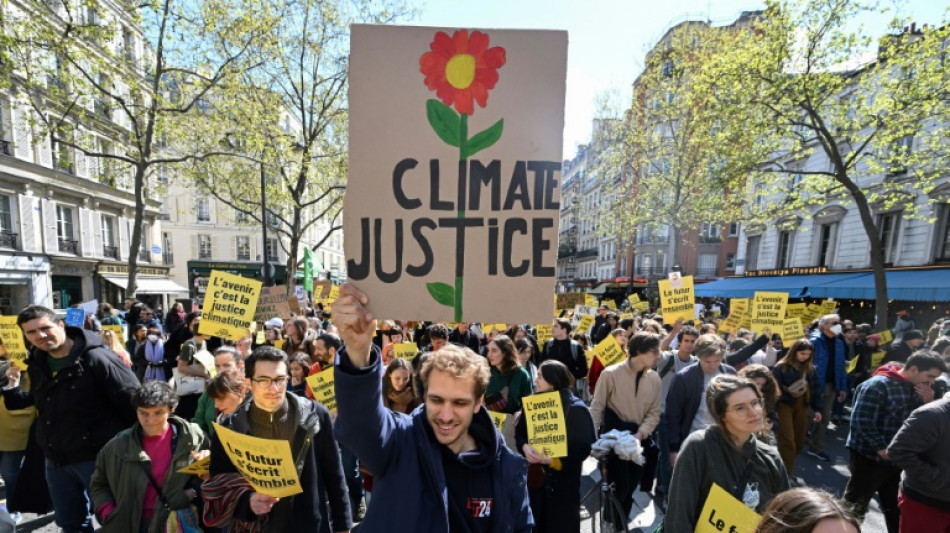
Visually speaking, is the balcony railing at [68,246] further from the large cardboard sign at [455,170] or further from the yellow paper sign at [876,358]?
the yellow paper sign at [876,358]

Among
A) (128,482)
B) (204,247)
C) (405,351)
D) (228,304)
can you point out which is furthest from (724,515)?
(204,247)

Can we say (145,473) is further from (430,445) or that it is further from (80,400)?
(430,445)

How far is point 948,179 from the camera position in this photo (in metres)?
15.0

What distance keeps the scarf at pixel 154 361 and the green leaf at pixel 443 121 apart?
6.64 meters

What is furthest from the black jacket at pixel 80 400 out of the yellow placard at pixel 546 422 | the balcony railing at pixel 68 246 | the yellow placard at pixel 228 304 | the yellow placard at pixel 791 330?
the balcony railing at pixel 68 246

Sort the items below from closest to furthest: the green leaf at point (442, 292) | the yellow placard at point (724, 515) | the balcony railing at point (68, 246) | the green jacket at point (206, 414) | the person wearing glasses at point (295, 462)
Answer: the green leaf at point (442, 292), the yellow placard at point (724, 515), the person wearing glasses at point (295, 462), the green jacket at point (206, 414), the balcony railing at point (68, 246)

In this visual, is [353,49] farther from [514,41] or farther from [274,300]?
[274,300]

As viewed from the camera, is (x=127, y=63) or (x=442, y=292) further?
(x=127, y=63)

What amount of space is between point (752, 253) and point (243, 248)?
38155mm

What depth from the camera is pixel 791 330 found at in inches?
258

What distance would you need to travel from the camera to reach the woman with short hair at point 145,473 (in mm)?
2543

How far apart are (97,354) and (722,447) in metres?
4.22

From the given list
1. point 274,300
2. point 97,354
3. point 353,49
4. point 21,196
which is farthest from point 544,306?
point 21,196

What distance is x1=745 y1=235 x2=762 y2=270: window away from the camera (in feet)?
85.9
